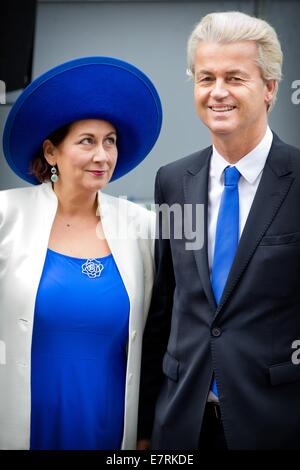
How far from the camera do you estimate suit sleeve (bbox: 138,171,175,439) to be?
232 cm

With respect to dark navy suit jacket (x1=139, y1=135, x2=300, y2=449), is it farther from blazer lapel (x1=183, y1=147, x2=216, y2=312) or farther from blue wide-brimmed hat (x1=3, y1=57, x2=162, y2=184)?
blue wide-brimmed hat (x1=3, y1=57, x2=162, y2=184)

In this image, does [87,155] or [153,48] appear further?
[153,48]

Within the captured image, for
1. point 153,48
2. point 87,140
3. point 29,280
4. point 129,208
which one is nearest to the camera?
point 29,280

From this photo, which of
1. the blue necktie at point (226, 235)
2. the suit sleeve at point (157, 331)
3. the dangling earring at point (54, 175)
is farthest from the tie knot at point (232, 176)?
the dangling earring at point (54, 175)

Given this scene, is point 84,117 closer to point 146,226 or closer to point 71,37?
point 146,226

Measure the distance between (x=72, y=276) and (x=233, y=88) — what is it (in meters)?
0.75

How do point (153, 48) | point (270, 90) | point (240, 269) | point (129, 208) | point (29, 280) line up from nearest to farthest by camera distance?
point (240, 269), point (270, 90), point (29, 280), point (129, 208), point (153, 48)

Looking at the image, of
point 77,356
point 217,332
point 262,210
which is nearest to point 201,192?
point 262,210

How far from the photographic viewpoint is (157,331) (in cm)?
235

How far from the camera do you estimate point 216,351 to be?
2.01 metres

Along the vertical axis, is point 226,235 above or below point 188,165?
below

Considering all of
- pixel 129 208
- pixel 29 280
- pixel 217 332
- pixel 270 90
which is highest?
pixel 270 90

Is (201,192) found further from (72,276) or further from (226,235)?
(72,276)
